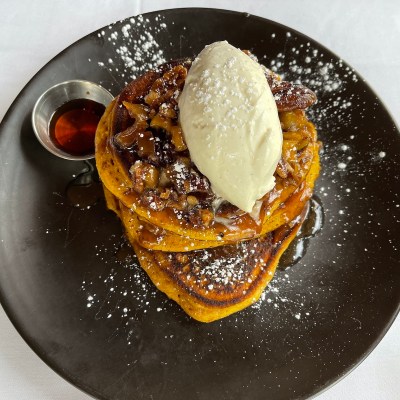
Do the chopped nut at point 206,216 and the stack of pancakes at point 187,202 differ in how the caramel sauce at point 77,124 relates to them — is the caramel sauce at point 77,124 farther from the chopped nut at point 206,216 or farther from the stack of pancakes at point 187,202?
the chopped nut at point 206,216

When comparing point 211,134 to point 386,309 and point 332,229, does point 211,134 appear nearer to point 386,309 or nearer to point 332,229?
point 332,229

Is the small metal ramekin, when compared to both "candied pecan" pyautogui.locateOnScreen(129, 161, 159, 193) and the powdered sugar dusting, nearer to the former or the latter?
the powdered sugar dusting

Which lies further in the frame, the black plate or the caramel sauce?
the caramel sauce

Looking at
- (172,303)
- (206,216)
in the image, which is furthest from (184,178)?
(172,303)

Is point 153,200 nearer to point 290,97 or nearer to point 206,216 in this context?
point 206,216

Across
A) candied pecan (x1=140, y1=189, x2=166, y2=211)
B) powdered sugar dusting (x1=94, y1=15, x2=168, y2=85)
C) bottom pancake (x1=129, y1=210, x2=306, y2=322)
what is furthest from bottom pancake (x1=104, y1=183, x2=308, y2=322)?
powdered sugar dusting (x1=94, y1=15, x2=168, y2=85)

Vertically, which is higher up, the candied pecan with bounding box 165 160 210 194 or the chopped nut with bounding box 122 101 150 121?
the chopped nut with bounding box 122 101 150 121
